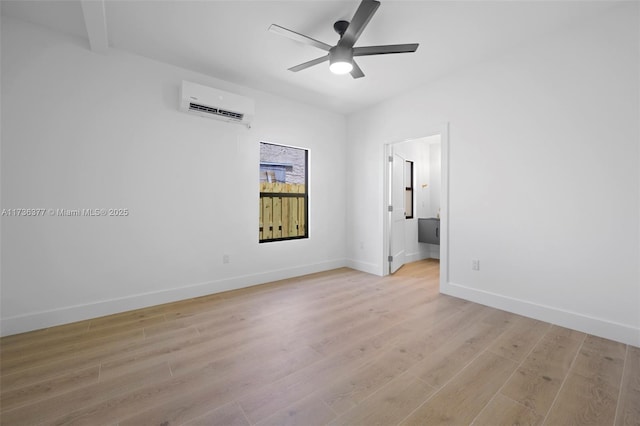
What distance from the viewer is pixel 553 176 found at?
8.48ft

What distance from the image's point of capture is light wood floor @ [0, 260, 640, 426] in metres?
1.47

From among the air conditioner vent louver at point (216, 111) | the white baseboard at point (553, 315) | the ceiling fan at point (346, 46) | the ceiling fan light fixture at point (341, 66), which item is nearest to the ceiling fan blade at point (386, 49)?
the ceiling fan at point (346, 46)

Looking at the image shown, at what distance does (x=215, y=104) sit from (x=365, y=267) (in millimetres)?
3259

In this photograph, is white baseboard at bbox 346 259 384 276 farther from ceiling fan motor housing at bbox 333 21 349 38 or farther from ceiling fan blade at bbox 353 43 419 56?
ceiling fan motor housing at bbox 333 21 349 38

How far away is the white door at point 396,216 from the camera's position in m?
4.37

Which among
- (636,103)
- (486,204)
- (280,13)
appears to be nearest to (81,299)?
(280,13)

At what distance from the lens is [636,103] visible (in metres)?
2.19

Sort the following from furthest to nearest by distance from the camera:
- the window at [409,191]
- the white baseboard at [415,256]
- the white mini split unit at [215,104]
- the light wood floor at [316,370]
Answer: the window at [409,191] → the white baseboard at [415,256] → the white mini split unit at [215,104] → the light wood floor at [316,370]

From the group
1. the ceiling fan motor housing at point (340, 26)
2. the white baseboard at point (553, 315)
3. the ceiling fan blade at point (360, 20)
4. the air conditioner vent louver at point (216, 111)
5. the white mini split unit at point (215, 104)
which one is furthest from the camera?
the air conditioner vent louver at point (216, 111)

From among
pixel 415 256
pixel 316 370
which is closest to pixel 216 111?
pixel 316 370

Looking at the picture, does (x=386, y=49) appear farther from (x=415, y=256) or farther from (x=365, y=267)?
(x=415, y=256)

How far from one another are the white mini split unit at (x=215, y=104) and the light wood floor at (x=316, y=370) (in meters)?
Answer: 2.28

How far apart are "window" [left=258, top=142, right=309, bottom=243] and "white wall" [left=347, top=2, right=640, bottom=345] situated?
7.00ft

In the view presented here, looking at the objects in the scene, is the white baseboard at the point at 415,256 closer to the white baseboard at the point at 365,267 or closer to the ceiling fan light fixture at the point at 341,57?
the white baseboard at the point at 365,267
